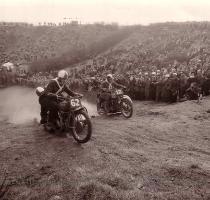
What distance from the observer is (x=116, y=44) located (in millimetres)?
54438

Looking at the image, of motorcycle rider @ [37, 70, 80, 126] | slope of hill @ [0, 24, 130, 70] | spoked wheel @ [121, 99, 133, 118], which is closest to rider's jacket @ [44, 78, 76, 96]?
motorcycle rider @ [37, 70, 80, 126]

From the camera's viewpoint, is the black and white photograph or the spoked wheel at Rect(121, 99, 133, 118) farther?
the spoked wheel at Rect(121, 99, 133, 118)

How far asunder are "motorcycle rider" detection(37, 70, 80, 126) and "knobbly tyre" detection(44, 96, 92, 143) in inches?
9.5

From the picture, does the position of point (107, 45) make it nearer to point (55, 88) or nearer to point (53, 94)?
point (55, 88)

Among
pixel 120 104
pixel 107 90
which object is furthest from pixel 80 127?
pixel 107 90

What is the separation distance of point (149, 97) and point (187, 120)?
7.35 meters

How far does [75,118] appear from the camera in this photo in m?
A: 9.68

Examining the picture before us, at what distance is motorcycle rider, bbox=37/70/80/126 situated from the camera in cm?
1023

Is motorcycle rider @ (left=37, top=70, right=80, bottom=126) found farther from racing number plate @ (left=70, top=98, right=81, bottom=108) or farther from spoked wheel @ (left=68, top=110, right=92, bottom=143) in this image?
spoked wheel @ (left=68, top=110, right=92, bottom=143)

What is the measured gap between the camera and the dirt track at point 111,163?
6.71 metres

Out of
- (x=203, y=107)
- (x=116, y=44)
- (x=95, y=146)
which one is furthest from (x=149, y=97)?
(x=116, y=44)

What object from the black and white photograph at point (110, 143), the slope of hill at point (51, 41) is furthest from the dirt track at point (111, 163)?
the slope of hill at point (51, 41)

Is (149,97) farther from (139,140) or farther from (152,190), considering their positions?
(152,190)

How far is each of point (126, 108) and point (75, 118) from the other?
17.1ft
